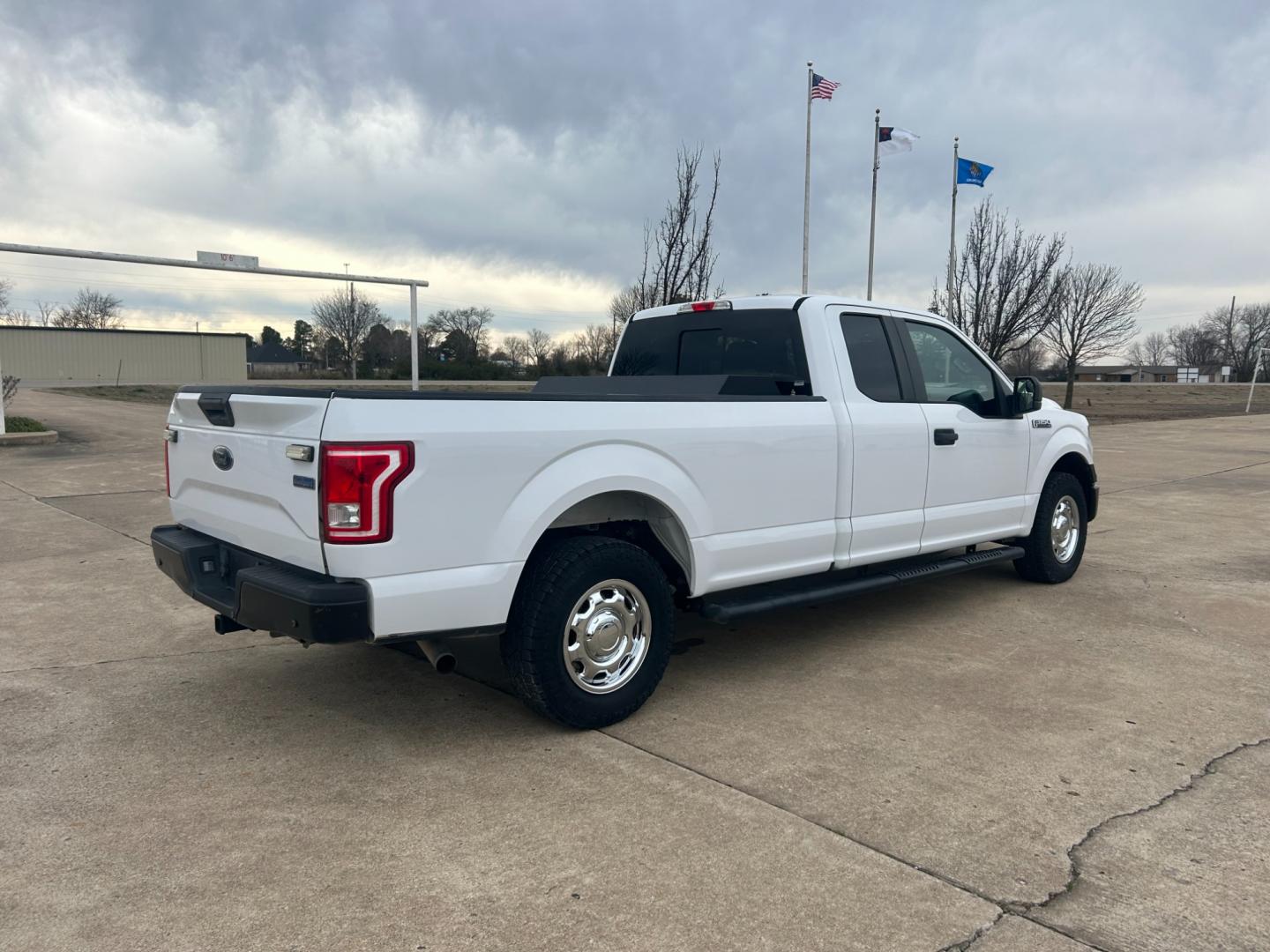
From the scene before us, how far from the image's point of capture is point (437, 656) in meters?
3.56

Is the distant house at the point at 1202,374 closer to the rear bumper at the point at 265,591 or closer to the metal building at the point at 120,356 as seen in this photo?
the metal building at the point at 120,356

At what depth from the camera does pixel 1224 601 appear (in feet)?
20.6

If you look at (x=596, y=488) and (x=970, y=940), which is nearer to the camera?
(x=970, y=940)

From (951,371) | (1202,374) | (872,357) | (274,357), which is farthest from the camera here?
(1202,374)

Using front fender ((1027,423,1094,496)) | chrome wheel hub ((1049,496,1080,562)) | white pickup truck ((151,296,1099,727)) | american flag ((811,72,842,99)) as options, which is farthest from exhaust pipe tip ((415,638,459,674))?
american flag ((811,72,842,99))

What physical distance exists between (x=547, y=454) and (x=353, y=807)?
146 cm

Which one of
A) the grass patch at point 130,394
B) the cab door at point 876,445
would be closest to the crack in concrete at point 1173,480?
the cab door at point 876,445

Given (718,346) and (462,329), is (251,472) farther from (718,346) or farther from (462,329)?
(462,329)

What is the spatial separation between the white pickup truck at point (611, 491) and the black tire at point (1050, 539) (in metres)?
0.61

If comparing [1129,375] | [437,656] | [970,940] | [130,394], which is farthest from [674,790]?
[1129,375]

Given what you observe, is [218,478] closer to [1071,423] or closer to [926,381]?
[926,381]

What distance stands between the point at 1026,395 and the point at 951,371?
57cm

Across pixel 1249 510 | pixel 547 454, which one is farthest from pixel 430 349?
pixel 547 454

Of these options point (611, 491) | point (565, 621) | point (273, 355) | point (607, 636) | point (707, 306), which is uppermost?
point (273, 355)
